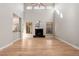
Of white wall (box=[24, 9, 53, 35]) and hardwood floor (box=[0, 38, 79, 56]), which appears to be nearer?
hardwood floor (box=[0, 38, 79, 56])

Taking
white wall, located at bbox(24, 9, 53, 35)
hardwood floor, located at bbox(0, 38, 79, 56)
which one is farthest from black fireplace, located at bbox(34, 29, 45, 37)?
hardwood floor, located at bbox(0, 38, 79, 56)

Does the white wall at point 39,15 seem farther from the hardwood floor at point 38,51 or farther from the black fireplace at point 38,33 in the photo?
the hardwood floor at point 38,51

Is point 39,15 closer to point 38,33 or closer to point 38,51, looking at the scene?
point 38,33

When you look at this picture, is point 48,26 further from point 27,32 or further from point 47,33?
point 27,32

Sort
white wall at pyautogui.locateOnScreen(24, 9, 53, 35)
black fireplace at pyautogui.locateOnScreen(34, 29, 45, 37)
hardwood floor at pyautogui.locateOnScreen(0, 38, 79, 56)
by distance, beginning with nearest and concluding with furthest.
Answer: hardwood floor at pyautogui.locateOnScreen(0, 38, 79, 56)
white wall at pyautogui.locateOnScreen(24, 9, 53, 35)
black fireplace at pyautogui.locateOnScreen(34, 29, 45, 37)

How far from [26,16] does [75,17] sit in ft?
24.2

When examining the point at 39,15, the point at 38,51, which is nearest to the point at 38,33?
the point at 39,15

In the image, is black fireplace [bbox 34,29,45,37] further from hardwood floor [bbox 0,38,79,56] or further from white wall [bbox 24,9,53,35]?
hardwood floor [bbox 0,38,79,56]

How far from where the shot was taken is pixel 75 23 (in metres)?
5.79

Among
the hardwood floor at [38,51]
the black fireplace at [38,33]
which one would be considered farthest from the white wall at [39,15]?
the hardwood floor at [38,51]

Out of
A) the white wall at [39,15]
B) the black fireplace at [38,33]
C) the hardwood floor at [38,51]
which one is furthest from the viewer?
the black fireplace at [38,33]

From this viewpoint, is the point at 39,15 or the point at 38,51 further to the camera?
the point at 39,15

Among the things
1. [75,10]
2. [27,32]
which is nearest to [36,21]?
[27,32]

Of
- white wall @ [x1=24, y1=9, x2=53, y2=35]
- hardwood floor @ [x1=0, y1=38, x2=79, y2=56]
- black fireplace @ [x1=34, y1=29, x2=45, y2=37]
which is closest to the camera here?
hardwood floor @ [x1=0, y1=38, x2=79, y2=56]
